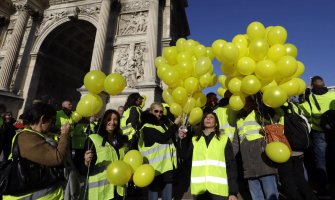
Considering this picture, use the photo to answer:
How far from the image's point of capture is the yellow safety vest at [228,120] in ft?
13.0

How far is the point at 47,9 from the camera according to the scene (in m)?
15.9

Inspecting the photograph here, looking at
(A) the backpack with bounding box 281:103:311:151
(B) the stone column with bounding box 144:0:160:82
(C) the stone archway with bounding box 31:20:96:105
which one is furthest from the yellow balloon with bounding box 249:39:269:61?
(C) the stone archway with bounding box 31:20:96:105

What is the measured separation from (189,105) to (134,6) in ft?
38.3

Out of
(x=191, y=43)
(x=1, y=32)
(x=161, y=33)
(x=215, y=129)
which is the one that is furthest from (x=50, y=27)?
(x=215, y=129)

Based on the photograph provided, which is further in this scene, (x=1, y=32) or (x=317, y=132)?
(x=1, y=32)

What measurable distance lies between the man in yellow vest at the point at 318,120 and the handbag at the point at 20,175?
4759 millimetres

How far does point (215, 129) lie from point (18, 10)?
18095 mm

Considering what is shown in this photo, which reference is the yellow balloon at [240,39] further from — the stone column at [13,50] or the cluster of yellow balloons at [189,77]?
the stone column at [13,50]

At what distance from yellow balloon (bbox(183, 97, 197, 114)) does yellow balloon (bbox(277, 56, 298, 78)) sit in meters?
1.44

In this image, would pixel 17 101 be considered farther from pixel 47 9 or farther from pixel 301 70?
pixel 301 70

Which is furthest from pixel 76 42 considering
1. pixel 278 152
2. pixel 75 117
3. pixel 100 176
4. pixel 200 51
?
pixel 278 152

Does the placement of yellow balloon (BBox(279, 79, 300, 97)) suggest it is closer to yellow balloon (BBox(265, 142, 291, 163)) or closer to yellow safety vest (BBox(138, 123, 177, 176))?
yellow balloon (BBox(265, 142, 291, 163))

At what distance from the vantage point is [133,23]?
13.4 meters

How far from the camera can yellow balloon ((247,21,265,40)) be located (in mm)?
3453
